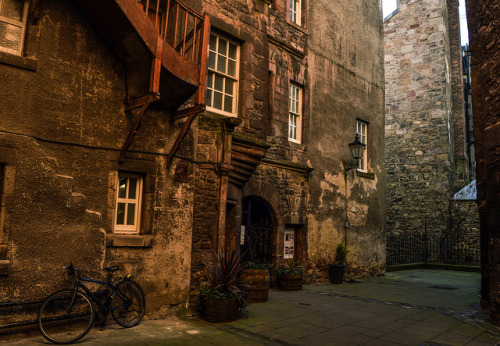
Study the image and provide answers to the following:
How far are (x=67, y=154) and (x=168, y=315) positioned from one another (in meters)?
3.22

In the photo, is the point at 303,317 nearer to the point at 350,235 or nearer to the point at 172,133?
the point at 172,133

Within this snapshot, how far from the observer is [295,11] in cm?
1236

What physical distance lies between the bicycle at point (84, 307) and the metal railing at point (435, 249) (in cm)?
1419

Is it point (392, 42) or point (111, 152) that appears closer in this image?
point (111, 152)

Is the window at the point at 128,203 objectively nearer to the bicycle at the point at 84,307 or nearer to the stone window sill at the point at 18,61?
the bicycle at the point at 84,307

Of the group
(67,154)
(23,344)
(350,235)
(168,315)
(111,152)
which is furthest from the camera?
(350,235)

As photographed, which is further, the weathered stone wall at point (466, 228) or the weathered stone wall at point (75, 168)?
the weathered stone wall at point (466, 228)

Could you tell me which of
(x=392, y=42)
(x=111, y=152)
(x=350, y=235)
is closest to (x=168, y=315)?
(x=111, y=152)

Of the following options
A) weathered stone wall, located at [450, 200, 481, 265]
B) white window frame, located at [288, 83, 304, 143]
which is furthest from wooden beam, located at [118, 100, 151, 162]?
weathered stone wall, located at [450, 200, 481, 265]

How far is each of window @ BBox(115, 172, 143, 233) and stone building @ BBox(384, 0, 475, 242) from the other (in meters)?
16.3

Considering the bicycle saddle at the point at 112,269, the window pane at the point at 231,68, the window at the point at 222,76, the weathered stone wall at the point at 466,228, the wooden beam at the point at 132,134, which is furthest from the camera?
the weathered stone wall at the point at 466,228

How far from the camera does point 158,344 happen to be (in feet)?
18.1

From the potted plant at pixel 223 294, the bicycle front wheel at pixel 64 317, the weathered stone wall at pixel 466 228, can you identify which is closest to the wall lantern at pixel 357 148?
the potted plant at pixel 223 294

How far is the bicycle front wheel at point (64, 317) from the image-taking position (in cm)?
548
